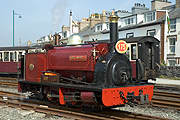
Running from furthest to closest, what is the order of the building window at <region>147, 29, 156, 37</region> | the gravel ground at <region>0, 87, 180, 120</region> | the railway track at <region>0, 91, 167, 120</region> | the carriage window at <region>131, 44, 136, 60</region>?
the building window at <region>147, 29, 156, 37</region>
the carriage window at <region>131, 44, 136, 60</region>
the gravel ground at <region>0, 87, 180, 120</region>
the railway track at <region>0, 91, 167, 120</region>

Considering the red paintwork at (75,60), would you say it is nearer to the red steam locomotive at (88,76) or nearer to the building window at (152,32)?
the red steam locomotive at (88,76)

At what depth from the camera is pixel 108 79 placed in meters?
7.19

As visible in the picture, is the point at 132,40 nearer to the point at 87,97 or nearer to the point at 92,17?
the point at 87,97

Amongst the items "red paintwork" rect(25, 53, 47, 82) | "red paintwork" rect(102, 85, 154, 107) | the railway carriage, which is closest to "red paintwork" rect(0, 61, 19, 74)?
the railway carriage

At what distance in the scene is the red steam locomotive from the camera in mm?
7210

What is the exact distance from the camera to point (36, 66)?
9.66 meters

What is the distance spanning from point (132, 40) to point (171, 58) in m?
13.9

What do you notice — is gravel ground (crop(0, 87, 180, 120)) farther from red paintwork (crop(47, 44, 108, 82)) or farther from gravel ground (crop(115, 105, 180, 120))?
red paintwork (crop(47, 44, 108, 82))

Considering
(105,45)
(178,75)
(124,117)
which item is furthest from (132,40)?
(178,75)

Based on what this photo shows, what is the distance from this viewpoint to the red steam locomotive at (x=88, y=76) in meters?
7.21

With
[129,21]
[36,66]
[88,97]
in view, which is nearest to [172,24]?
[129,21]

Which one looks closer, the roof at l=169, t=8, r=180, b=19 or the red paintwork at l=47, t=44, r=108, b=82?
the red paintwork at l=47, t=44, r=108, b=82

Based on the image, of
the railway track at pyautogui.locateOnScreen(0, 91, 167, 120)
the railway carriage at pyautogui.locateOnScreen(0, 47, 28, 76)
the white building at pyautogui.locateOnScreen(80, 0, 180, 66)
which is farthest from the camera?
the white building at pyautogui.locateOnScreen(80, 0, 180, 66)

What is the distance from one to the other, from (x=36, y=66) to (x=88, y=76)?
102 inches
